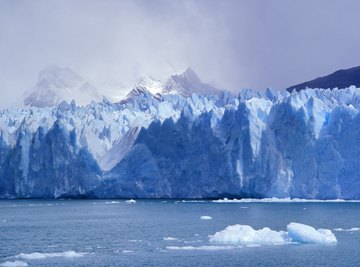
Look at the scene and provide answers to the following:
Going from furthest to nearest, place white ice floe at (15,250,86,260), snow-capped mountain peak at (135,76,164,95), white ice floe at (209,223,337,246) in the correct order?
snow-capped mountain peak at (135,76,164,95)
white ice floe at (209,223,337,246)
white ice floe at (15,250,86,260)

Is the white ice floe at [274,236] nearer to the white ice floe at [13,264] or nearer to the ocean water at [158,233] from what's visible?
the ocean water at [158,233]

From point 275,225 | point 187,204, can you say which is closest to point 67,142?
point 187,204

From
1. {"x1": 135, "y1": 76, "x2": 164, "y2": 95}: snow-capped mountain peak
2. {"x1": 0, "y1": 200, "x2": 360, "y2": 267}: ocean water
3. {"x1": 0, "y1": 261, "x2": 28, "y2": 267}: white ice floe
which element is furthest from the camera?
{"x1": 135, "y1": 76, "x2": 164, "y2": 95}: snow-capped mountain peak

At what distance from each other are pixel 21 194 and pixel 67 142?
604 centimetres

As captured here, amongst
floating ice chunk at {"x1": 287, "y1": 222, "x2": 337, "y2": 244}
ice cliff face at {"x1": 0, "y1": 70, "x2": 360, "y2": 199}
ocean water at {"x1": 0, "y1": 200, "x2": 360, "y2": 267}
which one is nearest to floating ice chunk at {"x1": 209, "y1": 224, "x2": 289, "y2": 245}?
floating ice chunk at {"x1": 287, "y1": 222, "x2": 337, "y2": 244}

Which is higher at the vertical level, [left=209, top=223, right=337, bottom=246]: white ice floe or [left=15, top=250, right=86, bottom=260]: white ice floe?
[left=209, top=223, right=337, bottom=246]: white ice floe

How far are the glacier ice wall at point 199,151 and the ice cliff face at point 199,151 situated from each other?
69mm

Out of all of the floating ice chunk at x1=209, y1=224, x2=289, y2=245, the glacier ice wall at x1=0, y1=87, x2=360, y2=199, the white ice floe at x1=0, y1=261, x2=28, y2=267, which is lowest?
the white ice floe at x1=0, y1=261, x2=28, y2=267

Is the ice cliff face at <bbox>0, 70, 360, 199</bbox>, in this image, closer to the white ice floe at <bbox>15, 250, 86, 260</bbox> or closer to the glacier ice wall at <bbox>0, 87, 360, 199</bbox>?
the glacier ice wall at <bbox>0, 87, 360, 199</bbox>

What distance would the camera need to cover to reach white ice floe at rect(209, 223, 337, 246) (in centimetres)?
2669

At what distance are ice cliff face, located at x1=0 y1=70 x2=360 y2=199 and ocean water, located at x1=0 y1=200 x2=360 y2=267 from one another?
5.32 ft

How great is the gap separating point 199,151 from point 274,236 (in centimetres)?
2399

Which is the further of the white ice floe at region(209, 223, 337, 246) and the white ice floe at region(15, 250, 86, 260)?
the white ice floe at region(209, 223, 337, 246)

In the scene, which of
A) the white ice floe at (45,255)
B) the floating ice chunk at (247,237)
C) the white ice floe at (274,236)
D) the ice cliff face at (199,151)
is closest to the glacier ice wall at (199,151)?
the ice cliff face at (199,151)
